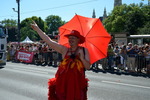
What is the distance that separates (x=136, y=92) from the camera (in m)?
6.53

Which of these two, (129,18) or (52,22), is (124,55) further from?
(52,22)

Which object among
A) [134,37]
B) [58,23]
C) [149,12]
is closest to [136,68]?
[134,37]

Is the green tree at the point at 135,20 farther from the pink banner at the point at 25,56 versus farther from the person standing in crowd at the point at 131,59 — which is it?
the person standing in crowd at the point at 131,59

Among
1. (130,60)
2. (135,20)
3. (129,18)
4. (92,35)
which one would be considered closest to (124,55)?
(130,60)

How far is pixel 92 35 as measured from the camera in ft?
10.2

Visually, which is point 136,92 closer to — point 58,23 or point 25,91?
point 25,91

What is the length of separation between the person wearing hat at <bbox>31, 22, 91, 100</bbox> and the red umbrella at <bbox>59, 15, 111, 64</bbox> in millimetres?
154

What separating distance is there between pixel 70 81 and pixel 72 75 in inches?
3.6

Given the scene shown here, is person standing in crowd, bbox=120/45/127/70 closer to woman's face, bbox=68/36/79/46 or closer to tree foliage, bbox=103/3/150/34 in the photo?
woman's face, bbox=68/36/79/46

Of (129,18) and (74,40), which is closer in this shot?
(74,40)

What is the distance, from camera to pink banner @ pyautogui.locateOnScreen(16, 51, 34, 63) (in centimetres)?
1722

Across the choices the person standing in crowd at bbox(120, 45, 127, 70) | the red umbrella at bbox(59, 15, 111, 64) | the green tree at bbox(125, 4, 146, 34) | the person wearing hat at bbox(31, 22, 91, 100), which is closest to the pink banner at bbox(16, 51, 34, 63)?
the person standing in crowd at bbox(120, 45, 127, 70)

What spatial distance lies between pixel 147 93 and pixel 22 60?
45.1ft

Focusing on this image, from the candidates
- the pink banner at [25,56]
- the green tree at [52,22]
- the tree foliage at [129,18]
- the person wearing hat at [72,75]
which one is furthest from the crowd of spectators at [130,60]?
the green tree at [52,22]
